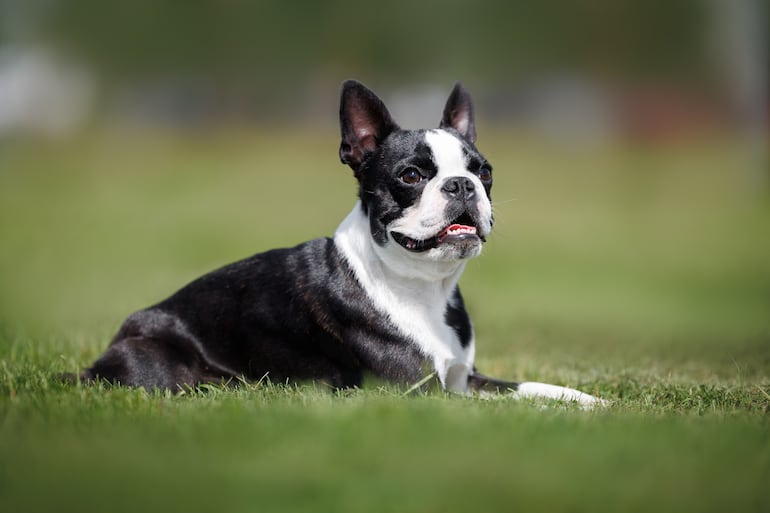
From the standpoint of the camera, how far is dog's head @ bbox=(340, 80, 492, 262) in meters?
5.51

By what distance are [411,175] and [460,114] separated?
927 mm

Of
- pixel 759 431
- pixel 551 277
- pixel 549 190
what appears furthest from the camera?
pixel 549 190

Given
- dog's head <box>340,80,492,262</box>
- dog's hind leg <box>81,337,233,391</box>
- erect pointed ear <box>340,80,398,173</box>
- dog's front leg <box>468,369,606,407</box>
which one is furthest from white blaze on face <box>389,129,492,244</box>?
dog's hind leg <box>81,337,233,391</box>

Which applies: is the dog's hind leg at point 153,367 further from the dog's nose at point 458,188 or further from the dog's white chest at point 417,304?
the dog's nose at point 458,188

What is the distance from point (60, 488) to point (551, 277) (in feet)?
42.4

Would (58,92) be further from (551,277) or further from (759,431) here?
(759,431)

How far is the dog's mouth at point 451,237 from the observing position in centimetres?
551

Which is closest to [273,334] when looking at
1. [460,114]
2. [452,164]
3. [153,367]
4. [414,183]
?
[153,367]

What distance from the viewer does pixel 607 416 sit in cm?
499

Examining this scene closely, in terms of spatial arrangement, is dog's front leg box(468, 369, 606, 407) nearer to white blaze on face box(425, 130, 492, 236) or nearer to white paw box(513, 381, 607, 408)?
white paw box(513, 381, 607, 408)

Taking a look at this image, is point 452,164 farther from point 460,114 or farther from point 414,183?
point 460,114

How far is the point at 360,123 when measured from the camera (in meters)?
5.95

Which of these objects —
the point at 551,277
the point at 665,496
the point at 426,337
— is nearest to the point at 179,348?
the point at 426,337

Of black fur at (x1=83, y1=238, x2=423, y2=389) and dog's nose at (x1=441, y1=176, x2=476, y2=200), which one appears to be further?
black fur at (x1=83, y1=238, x2=423, y2=389)
